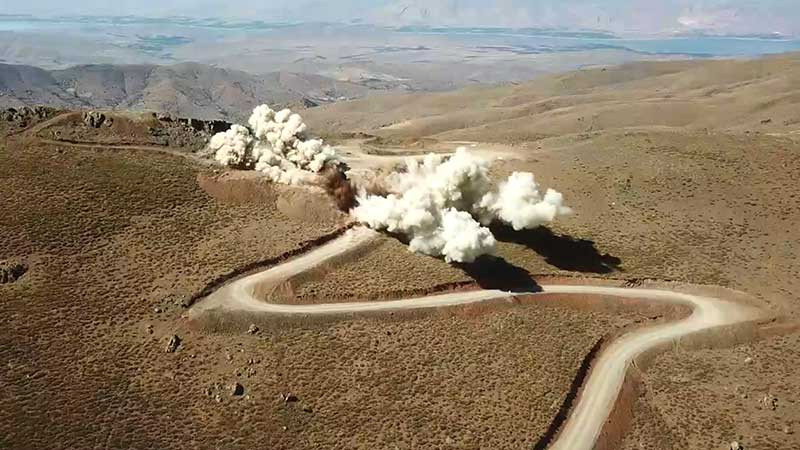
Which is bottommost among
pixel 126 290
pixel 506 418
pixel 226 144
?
pixel 506 418

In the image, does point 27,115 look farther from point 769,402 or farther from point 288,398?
point 769,402

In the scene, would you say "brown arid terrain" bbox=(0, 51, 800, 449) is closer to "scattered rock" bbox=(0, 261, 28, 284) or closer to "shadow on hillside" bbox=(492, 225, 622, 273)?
"shadow on hillside" bbox=(492, 225, 622, 273)

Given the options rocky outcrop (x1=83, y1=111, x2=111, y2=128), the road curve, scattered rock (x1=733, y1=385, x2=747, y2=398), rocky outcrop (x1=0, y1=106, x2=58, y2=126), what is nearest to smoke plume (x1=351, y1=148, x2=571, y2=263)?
the road curve

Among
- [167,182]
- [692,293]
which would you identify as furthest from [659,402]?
[167,182]

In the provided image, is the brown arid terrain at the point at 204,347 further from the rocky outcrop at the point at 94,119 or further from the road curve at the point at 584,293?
the rocky outcrop at the point at 94,119

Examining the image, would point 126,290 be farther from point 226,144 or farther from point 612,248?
point 612,248

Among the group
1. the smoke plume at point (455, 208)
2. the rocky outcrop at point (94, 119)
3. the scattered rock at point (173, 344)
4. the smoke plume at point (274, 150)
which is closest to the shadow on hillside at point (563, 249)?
the smoke plume at point (455, 208)
